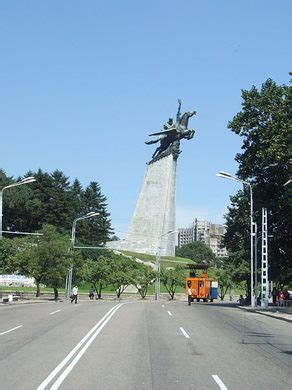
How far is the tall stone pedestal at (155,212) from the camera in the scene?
9725 centimetres

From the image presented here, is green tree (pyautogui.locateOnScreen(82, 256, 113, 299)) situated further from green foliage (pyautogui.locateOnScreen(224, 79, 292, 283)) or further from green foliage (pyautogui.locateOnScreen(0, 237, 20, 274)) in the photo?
green foliage (pyautogui.locateOnScreen(224, 79, 292, 283))

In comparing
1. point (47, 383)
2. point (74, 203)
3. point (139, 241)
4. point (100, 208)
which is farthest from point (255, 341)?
point (100, 208)

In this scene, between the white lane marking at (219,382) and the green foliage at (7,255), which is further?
the green foliage at (7,255)

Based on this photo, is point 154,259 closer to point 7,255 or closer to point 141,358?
point 7,255

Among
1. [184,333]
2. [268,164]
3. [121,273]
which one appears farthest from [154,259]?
[184,333]

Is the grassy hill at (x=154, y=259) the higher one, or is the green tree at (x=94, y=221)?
the green tree at (x=94, y=221)

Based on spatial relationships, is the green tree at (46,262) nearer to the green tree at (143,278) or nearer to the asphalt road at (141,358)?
the green tree at (143,278)

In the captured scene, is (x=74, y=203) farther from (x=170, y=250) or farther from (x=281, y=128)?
(x=281, y=128)

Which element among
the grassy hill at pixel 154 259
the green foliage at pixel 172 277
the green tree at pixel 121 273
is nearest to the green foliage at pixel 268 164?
the green tree at pixel 121 273

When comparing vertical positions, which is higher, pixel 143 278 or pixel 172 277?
pixel 172 277

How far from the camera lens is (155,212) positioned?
321 ft

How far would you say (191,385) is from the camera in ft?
29.9

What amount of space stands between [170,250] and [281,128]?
204ft

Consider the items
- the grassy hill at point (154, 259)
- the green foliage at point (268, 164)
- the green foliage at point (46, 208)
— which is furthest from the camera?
the green foliage at point (46, 208)
